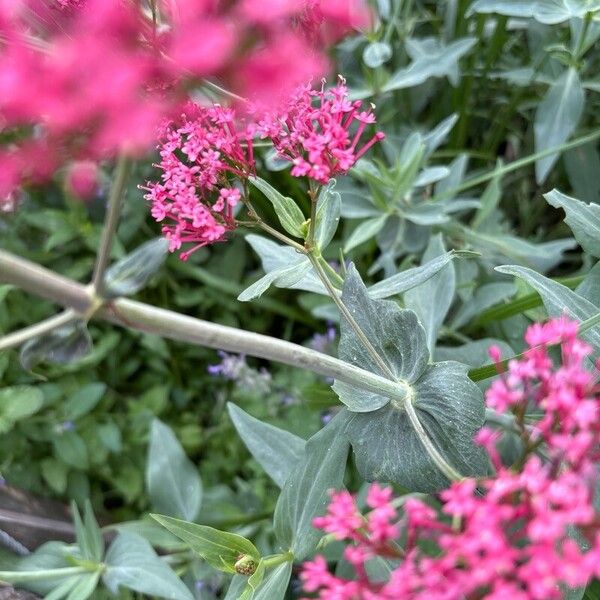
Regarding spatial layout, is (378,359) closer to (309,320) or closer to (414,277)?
(414,277)

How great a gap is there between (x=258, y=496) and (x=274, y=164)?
628 millimetres

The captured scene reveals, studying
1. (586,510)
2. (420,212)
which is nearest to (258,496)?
(420,212)

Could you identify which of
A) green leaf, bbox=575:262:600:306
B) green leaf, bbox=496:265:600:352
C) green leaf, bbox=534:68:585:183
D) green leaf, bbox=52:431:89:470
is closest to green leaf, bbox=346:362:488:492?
green leaf, bbox=496:265:600:352

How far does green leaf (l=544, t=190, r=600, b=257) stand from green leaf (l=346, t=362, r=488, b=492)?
9.7 inches

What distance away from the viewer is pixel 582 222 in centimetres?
90

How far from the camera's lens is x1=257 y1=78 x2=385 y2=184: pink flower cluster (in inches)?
27.6

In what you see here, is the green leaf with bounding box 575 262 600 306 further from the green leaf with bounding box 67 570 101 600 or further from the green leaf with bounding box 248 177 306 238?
the green leaf with bounding box 67 570 101 600

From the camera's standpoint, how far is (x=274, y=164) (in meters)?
1.03

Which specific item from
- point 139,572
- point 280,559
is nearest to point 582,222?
point 280,559

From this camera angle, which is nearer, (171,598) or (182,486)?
(171,598)

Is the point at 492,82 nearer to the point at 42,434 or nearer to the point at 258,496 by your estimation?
the point at 258,496

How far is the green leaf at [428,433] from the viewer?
0.79m

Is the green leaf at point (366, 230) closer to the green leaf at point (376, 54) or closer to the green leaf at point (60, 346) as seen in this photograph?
the green leaf at point (376, 54)

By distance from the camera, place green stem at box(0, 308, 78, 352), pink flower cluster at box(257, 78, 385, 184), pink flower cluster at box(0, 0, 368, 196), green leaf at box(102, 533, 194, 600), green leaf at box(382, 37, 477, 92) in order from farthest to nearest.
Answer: green leaf at box(382, 37, 477, 92) < green leaf at box(102, 533, 194, 600) < pink flower cluster at box(257, 78, 385, 184) < green stem at box(0, 308, 78, 352) < pink flower cluster at box(0, 0, 368, 196)
